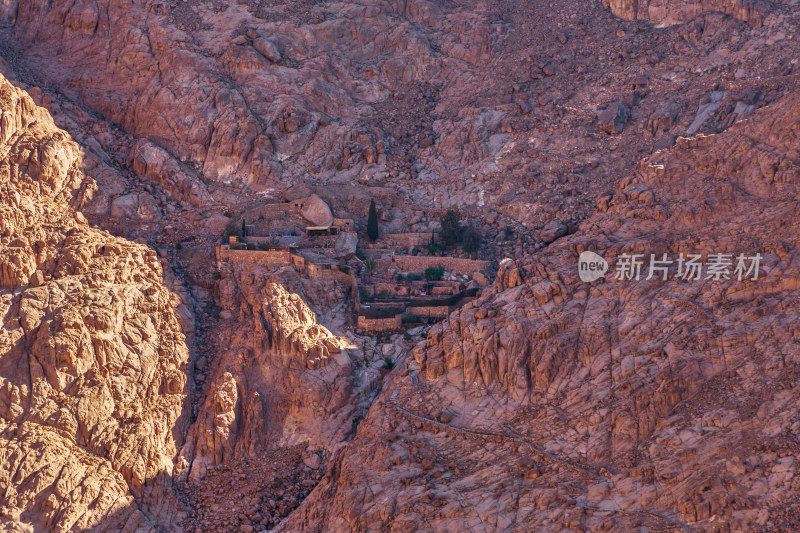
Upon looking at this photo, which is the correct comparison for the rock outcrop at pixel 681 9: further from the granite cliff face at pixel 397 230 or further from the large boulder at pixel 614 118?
the large boulder at pixel 614 118

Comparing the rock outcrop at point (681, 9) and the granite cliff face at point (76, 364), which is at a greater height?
the rock outcrop at point (681, 9)

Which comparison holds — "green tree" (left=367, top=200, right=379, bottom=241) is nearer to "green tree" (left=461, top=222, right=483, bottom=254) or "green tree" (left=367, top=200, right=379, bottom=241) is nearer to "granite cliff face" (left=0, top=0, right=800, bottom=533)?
"granite cliff face" (left=0, top=0, right=800, bottom=533)

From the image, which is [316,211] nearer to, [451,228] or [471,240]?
[451,228]

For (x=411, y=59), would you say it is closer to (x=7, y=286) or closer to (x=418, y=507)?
(x=7, y=286)

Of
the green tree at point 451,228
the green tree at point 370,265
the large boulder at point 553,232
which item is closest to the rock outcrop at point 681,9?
the large boulder at point 553,232

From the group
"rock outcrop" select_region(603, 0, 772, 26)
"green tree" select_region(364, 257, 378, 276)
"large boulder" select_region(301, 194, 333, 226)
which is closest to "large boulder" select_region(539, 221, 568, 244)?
"green tree" select_region(364, 257, 378, 276)
